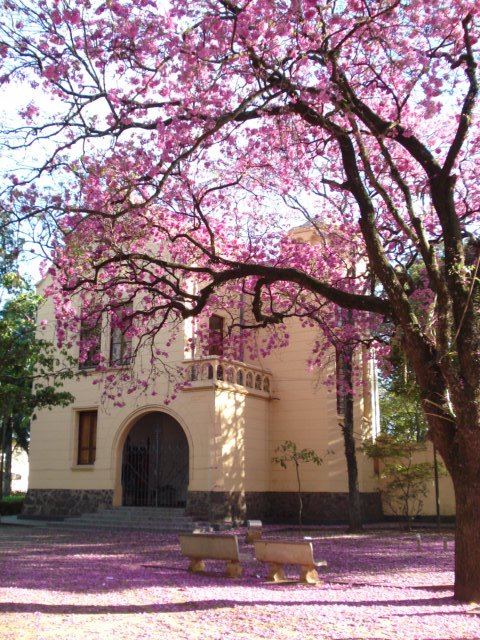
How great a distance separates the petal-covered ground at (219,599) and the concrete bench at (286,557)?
0.22m

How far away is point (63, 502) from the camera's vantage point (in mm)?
19266

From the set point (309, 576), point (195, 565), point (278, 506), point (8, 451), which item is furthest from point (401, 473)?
point (8, 451)

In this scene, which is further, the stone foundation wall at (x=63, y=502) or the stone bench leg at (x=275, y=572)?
the stone foundation wall at (x=63, y=502)

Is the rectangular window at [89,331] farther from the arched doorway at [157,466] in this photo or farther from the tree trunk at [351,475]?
the tree trunk at [351,475]

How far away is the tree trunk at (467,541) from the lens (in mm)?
6898

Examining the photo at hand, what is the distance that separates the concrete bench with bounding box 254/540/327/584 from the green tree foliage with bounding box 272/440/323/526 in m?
8.39

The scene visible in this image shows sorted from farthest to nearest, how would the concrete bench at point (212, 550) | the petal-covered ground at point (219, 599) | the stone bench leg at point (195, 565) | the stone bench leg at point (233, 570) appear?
the stone bench leg at point (195, 565) → the stone bench leg at point (233, 570) → the concrete bench at point (212, 550) → the petal-covered ground at point (219, 599)

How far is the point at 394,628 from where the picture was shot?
18.7 feet

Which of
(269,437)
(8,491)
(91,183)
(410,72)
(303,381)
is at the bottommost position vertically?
(8,491)

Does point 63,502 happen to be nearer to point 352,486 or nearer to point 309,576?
point 352,486

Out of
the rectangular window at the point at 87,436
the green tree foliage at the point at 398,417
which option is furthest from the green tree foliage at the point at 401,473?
the rectangular window at the point at 87,436

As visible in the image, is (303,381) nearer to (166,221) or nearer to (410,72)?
(166,221)

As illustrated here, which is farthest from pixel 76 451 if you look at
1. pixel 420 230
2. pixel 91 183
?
pixel 420 230

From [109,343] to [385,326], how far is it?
8.78 meters
